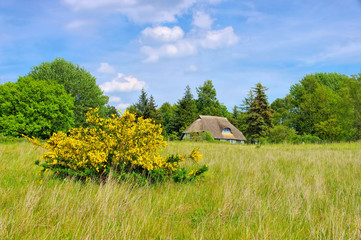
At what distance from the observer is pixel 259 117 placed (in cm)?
4634

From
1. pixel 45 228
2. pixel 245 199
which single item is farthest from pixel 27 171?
pixel 245 199

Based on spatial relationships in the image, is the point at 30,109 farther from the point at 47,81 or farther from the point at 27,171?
the point at 27,171

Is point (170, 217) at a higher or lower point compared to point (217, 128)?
lower

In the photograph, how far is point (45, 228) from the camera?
8.27 ft

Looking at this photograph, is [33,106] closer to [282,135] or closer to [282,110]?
[282,135]

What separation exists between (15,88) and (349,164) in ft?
124

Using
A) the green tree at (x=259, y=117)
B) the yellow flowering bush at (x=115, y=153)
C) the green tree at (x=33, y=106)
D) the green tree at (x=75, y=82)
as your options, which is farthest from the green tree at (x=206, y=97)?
the yellow flowering bush at (x=115, y=153)

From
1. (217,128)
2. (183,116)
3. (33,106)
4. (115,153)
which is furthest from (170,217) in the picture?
(183,116)

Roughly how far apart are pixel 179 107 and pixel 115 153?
1982 inches

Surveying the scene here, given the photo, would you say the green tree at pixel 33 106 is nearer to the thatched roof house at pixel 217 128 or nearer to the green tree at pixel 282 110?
the thatched roof house at pixel 217 128

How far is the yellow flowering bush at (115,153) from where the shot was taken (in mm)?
4539

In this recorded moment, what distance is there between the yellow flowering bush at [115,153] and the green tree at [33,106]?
31.3 m

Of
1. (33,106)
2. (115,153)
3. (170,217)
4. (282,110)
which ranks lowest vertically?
(170,217)

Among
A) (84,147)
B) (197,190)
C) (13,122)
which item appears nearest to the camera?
(197,190)
